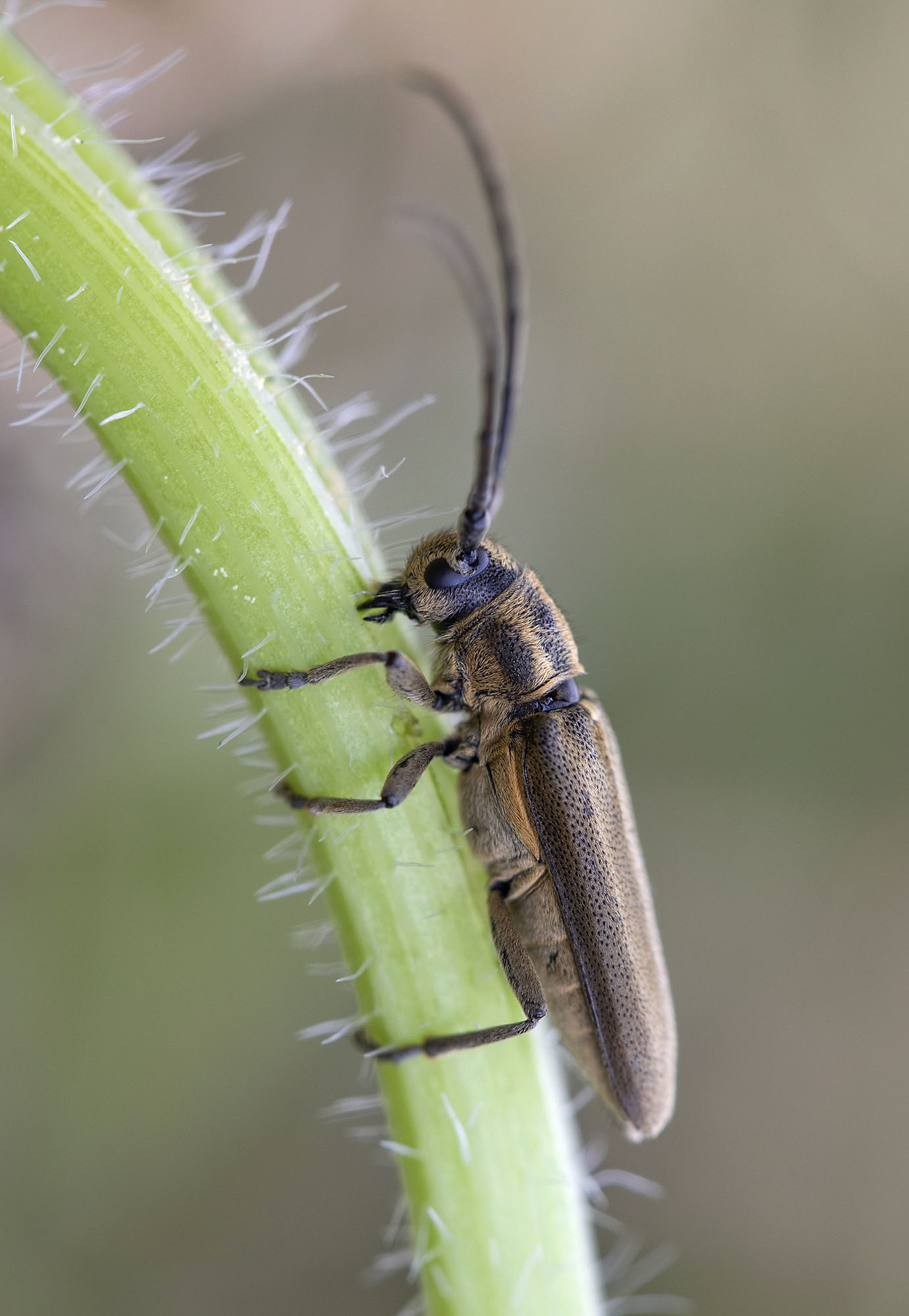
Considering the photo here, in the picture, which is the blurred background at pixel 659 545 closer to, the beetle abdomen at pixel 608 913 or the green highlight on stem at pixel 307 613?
the beetle abdomen at pixel 608 913

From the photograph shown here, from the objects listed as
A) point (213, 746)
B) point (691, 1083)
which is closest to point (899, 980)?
point (691, 1083)

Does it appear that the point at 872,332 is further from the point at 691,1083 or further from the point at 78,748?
the point at 78,748

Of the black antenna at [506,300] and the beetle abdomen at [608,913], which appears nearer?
the black antenna at [506,300]

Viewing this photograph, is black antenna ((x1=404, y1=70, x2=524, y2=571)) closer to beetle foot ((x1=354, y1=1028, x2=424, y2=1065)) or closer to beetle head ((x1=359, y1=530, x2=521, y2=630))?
beetle head ((x1=359, y1=530, x2=521, y2=630))

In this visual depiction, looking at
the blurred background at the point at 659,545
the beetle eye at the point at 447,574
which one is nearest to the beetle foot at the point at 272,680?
the beetle eye at the point at 447,574

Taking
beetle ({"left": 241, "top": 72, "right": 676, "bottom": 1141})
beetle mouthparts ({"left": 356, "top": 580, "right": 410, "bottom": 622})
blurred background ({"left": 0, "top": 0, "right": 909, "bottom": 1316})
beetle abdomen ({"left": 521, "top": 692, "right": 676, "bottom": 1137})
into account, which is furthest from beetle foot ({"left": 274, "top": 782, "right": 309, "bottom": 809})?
blurred background ({"left": 0, "top": 0, "right": 909, "bottom": 1316})

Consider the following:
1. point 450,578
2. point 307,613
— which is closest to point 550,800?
point 450,578

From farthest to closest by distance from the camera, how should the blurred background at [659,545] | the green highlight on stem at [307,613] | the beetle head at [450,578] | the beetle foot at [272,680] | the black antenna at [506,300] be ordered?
the blurred background at [659,545]
the beetle head at [450,578]
the black antenna at [506,300]
the beetle foot at [272,680]
the green highlight on stem at [307,613]
